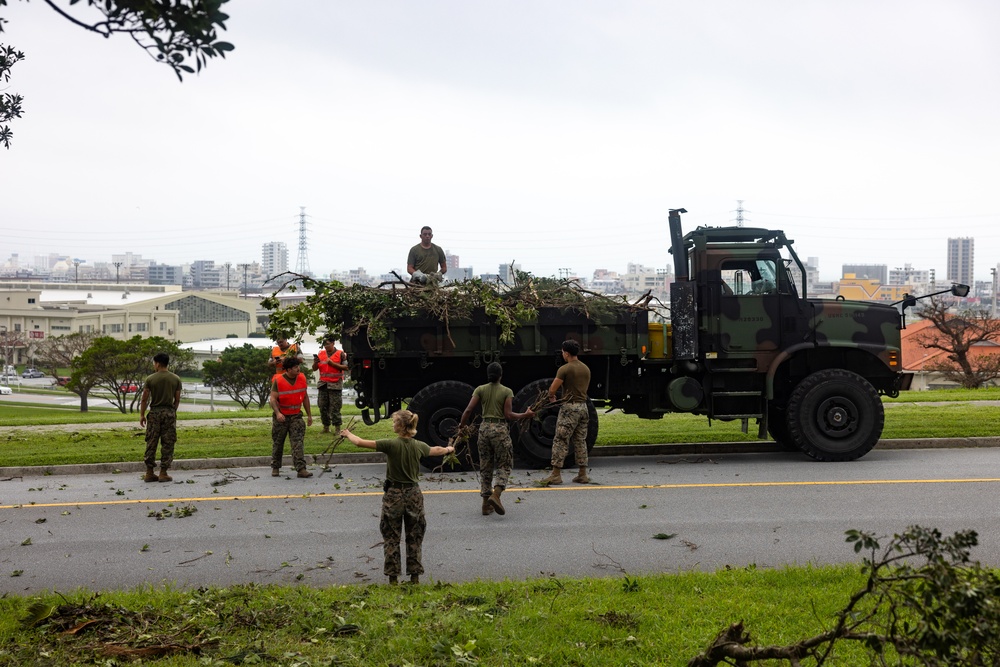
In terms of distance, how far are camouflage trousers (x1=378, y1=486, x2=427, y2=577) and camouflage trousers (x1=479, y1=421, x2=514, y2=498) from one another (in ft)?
8.45

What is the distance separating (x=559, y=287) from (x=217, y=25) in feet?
29.3

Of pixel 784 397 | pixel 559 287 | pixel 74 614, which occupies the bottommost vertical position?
pixel 74 614

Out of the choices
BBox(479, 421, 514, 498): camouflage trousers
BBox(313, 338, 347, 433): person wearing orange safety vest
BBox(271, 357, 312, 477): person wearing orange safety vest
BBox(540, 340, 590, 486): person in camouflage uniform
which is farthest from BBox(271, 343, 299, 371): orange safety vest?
BBox(540, 340, 590, 486): person in camouflage uniform

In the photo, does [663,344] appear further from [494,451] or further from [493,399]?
[494,451]

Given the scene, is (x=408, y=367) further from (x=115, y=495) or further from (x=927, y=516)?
(x=927, y=516)

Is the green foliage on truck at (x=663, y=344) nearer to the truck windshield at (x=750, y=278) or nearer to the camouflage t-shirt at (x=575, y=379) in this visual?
the truck windshield at (x=750, y=278)

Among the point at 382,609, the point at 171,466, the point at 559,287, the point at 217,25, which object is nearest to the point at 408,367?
the point at 559,287

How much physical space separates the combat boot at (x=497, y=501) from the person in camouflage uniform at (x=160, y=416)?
4836 mm

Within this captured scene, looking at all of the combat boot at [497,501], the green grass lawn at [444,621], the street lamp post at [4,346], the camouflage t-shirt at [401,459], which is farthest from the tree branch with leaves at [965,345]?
the street lamp post at [4,346]

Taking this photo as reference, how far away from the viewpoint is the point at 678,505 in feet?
34.0

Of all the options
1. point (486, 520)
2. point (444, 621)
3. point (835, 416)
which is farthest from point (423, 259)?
point (444, 621)

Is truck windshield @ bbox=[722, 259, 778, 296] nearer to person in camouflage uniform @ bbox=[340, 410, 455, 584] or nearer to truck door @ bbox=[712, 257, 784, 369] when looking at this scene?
truck door @ bbox=[712, 257, 784, 369]

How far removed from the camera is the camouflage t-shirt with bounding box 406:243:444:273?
1370cm

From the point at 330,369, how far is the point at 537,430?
13.4ft
